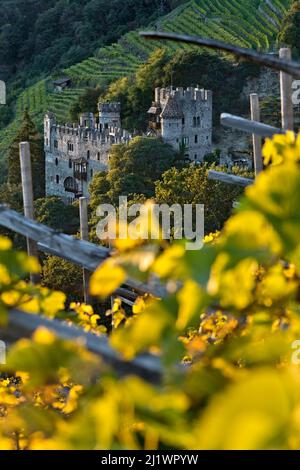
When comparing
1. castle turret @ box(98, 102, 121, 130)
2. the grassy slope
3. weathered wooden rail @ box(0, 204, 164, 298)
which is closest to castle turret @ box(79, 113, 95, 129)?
castle turret @ box(98, 102, 121, 130)

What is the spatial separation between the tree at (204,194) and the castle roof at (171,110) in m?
6.26

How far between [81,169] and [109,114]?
1.95m

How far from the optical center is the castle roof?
23.2 meters

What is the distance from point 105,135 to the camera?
22547 mm

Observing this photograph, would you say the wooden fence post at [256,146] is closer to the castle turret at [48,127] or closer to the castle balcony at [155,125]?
the castle turret at [48,127]

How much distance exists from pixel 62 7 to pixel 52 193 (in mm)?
16887

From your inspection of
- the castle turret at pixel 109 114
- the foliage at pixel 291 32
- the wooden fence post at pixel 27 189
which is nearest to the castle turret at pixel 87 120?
the castle turret at pixel 109 114

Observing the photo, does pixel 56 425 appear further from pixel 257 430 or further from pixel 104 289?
pixel 257 430

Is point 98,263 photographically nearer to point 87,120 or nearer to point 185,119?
point 185,119

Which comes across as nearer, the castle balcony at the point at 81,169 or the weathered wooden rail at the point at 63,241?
the weathered wooden rail at the point at 63,241

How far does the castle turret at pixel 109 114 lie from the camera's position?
24.4 m

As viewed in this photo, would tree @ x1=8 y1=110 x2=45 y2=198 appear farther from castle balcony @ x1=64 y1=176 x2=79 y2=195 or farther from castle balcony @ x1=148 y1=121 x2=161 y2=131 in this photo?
castle balcony @ x1=148 y1=121 x2=161 y2=131

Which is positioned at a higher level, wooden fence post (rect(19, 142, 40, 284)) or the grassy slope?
wooden fence post (rect(19, 142, 40, 284))

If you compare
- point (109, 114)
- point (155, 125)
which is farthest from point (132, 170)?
point (109, 114)
